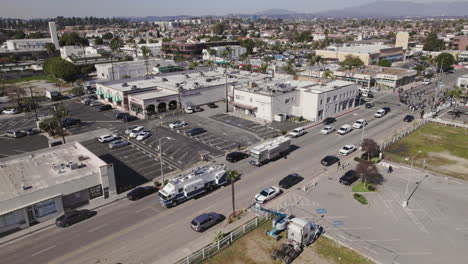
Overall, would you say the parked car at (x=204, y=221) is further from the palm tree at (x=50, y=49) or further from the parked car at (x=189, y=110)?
the palm tree at (x=50, y=49)

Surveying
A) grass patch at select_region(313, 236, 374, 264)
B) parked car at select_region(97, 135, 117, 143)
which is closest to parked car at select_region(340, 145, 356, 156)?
grass patch at select_region(313, 236, 374, 264)

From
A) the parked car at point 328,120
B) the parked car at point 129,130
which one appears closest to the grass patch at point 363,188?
the parked car at point 328,120

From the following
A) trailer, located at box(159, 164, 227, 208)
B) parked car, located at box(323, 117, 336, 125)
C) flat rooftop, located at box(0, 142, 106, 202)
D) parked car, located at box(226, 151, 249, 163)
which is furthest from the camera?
parked car, located at box(323, 117, 336, 125)

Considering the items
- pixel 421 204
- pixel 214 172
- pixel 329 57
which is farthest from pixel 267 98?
pixel 329 57

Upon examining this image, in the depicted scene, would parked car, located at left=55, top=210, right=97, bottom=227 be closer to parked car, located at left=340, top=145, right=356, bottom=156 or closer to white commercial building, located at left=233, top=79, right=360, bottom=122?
parked car, located at left=340, top=145, right=356, bottom=156

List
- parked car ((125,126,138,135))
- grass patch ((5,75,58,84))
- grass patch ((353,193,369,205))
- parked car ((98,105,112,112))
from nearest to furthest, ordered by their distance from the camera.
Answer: grass patch ((353,193,369,205)) < parked car ((125,126,138,135)) < parked car ((98,105,112,112)) < grass patch ((5,75,58,84))

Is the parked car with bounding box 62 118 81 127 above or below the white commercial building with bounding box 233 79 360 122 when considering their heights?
below

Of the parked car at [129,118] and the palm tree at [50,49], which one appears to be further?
the palm tree at [50,49]
